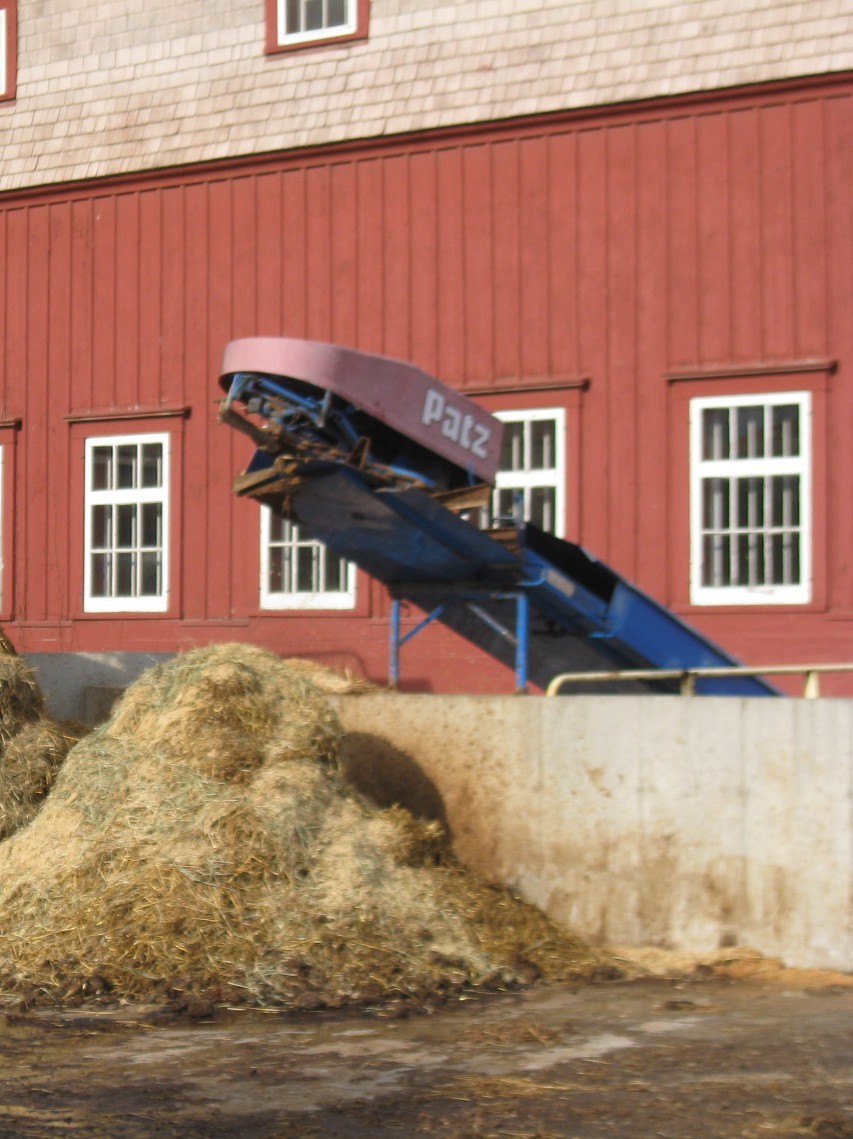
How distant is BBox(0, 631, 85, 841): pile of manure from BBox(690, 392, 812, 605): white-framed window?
16.2 feet

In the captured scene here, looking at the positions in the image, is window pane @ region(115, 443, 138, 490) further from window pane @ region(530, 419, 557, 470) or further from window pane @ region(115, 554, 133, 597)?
window pane @ region(530, 419, 557, 470)

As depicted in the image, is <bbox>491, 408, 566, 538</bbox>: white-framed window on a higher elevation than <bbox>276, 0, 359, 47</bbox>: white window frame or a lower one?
lower

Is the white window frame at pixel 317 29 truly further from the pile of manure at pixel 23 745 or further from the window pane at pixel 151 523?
the pile of manure at pixel 23 745

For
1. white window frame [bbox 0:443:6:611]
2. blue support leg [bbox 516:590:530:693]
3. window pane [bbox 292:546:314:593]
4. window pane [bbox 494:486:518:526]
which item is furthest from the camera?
white window frame [bbox 0:443:6:611]

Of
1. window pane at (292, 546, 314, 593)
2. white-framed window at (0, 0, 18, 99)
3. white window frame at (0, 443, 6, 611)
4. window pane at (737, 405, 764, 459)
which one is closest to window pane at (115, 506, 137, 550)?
white window frame at (0, 443, 6, 611)

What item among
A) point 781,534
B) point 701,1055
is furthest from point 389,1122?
point 781,534

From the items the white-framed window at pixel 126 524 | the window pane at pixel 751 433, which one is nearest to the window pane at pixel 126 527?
the white-framed window at pixel 126 524

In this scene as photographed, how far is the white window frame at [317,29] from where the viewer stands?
13.3m

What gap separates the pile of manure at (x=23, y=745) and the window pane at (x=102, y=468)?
4905 millimetres

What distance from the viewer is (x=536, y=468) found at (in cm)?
1234

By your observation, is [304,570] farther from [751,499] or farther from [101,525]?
[751,499]

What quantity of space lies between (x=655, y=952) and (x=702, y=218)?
6.03 meters

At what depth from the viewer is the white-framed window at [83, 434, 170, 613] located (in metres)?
13.8

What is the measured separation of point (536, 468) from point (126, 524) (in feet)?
A: 12.8
